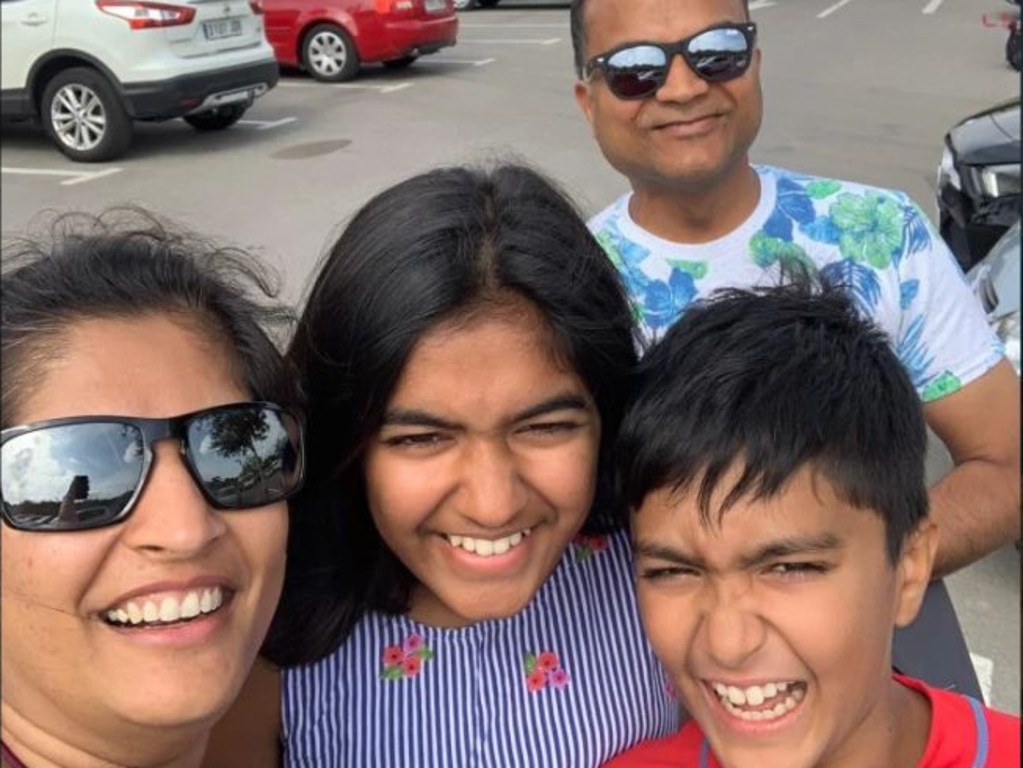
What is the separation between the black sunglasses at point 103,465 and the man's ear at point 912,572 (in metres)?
0.81

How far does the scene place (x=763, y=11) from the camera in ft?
9.24

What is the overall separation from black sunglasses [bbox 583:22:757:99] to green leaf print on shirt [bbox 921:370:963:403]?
685 millimetres

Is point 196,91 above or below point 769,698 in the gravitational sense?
below

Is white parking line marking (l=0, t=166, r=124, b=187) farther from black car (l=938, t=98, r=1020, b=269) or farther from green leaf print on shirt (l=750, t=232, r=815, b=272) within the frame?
green leaf print on shirt (l=750, t=232, r=815, b=272)

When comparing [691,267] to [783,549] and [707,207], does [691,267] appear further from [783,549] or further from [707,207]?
[783,549]

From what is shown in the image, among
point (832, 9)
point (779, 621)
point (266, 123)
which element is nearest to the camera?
point (779, 621)

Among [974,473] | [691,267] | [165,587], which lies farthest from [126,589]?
[974,473]

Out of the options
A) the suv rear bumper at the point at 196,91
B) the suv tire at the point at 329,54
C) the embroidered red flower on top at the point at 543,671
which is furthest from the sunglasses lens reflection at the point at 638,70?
the suv tire at the point at 329,54

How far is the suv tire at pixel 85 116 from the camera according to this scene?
784 centimetres

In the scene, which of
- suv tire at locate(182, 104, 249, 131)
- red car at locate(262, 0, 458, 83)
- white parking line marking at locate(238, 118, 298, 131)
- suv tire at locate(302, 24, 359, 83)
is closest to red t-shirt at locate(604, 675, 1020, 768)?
red car at locate(262, 0, 458, 83)

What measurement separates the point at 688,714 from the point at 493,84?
995 centimetres

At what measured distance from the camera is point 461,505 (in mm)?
1396

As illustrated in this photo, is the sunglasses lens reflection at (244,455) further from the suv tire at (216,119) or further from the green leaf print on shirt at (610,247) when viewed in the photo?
the suv tire at (216,119)

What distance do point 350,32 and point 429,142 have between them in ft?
3.69
